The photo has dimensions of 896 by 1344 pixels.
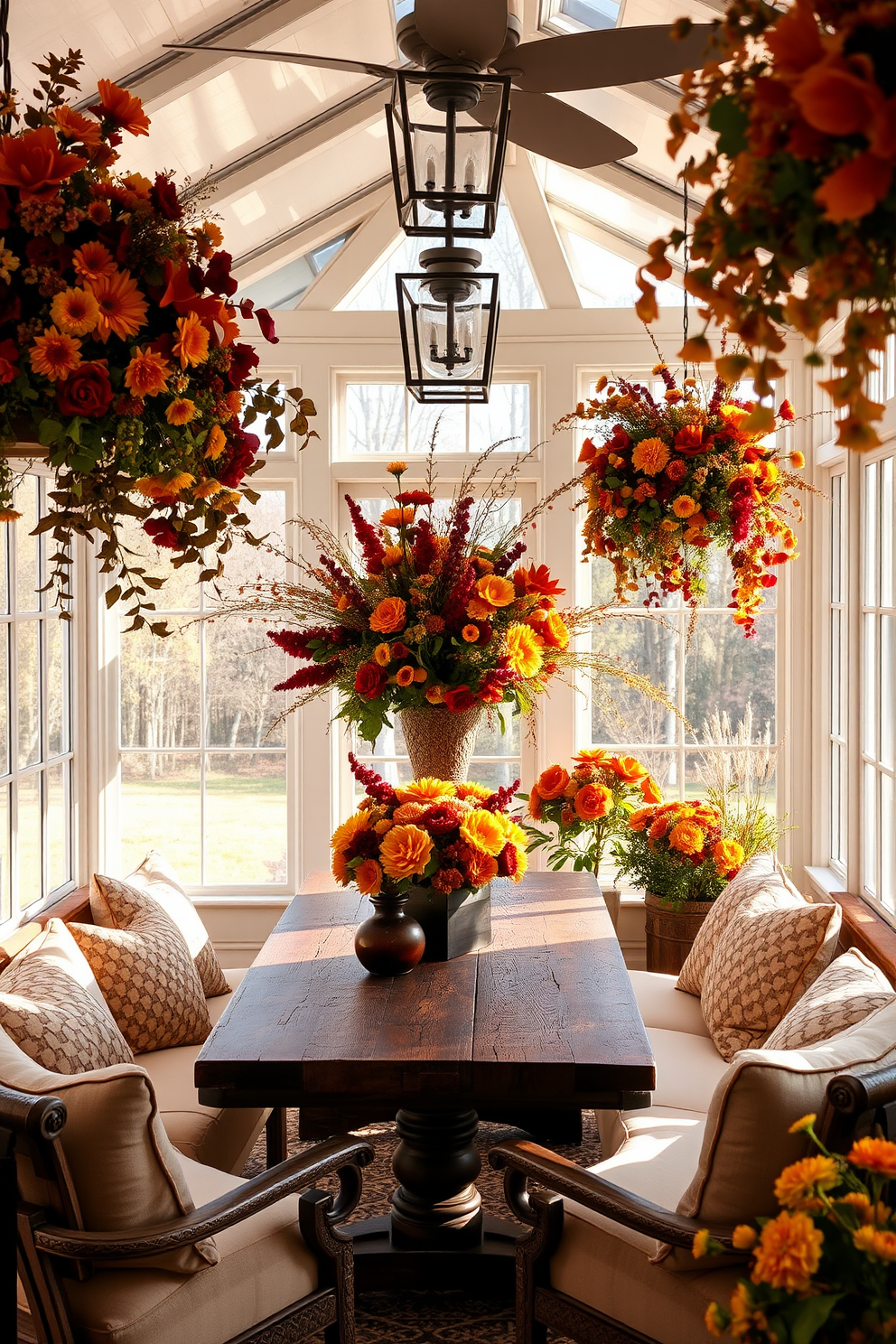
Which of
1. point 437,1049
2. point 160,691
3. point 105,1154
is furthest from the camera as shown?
point 160,691

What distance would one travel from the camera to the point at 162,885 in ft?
11.4

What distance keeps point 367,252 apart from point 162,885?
8.68 ft

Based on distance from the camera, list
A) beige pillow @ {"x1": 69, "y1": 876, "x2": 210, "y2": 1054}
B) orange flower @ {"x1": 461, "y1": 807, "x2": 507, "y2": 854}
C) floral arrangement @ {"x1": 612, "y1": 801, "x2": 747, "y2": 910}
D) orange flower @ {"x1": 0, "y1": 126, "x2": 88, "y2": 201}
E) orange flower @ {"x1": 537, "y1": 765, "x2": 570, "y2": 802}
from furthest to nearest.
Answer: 1. orange flower @ {"x1": 537, "y1": 765, "x2": 570, "y2": 802}
2. floral arrangement @ {"x1": 612, "y1": 801, "x2": 747, "y2": 910}
3. beige pillow @ {"x1": 69, "y1": 876, "x2": 210, "y2": 1054}
4. orange flower @ {"x1": 461, "y1": 807, "x2": 507, "y2": 854}
5. orange flower @ {"x1": 0, "y1": 126, "x2": 88, "y2": 201}

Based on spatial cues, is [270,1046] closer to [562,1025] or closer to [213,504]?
[562,1025]

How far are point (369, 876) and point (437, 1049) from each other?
0.47 metres

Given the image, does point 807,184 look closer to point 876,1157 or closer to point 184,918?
point 876,1157

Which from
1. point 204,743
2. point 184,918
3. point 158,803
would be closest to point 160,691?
point 204,743

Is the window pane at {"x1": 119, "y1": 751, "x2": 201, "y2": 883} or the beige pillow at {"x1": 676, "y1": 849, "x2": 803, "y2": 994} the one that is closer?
the beige pillow at {"x1": 676, "y1": 849, "x2": 803, "y2": 994}

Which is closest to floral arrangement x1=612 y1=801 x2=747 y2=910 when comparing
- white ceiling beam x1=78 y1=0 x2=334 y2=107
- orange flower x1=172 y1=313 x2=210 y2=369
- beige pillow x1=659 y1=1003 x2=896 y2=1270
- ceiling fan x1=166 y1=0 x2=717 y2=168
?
beige pillow x1=659 y1=1003 x2=896 y2=1270

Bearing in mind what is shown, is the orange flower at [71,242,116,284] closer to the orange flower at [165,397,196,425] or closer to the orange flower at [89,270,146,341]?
the orange flower at [89,270,146,341]

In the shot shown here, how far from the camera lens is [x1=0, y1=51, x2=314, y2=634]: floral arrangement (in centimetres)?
115

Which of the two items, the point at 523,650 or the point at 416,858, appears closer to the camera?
the point at 416,858

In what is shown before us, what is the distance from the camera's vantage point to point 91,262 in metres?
1.17

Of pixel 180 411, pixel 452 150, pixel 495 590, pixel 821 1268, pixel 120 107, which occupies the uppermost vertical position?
pixel 452 150
